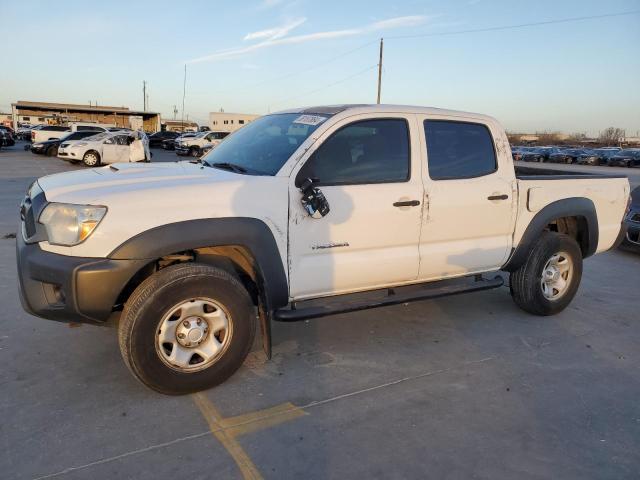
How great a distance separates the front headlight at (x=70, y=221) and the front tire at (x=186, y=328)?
0.47 meters

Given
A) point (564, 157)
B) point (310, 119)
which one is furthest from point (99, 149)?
point (564, 157)

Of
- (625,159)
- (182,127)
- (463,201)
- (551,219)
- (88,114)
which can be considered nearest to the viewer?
(463,201)

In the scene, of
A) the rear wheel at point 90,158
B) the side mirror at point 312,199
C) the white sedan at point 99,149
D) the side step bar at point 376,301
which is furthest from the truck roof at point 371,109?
the rear wheel at point 90,158

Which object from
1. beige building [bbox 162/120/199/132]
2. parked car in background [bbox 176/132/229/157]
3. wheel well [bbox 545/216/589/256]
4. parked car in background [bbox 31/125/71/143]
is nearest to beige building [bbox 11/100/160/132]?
beige building [bbox 162/120/199/132]

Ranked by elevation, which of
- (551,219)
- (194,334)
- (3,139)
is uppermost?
(3,139)

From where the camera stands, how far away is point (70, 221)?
2.91 meters

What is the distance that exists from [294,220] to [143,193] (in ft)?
3.15

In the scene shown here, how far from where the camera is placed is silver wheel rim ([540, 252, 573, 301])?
4867 millimetres

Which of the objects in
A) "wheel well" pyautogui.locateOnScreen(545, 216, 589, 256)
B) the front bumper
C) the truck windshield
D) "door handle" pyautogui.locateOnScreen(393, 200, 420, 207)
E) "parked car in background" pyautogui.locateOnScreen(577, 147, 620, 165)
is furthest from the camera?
"parked car in background" pyautogui.locateOnScreen(577, 147, 620, 165)

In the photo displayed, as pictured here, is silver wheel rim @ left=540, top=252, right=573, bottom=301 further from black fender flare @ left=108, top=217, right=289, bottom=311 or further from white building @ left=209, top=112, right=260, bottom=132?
white building @ left=209, top=112, right=260, bottom=132

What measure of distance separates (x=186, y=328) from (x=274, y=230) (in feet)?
2.72

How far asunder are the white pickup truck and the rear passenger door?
0.01m

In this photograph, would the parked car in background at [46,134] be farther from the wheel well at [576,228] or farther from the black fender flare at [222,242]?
the black fender flare at [222,242]

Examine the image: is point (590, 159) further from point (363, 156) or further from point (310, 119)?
point (310, 119)
